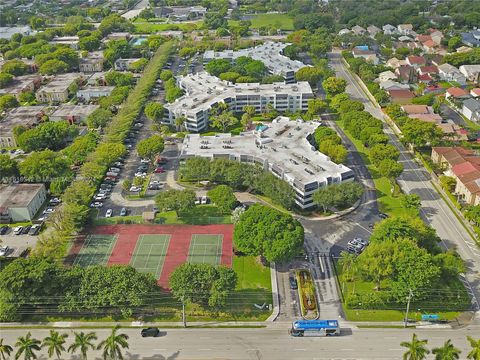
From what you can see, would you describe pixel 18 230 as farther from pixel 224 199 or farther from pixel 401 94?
pixel 401 94

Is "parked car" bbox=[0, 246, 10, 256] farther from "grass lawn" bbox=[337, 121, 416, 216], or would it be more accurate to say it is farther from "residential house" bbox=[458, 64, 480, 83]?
"residential house" bbox=[458, 64, 480, 83]

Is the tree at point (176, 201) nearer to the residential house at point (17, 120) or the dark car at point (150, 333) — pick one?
the dark car at point (150, 333)

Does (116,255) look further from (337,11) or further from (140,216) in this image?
(337,11)

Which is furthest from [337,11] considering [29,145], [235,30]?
[29,145]

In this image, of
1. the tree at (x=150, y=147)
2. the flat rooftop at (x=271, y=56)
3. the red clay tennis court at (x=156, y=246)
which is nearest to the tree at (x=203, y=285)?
the red clay tennis court at (x=156, y=246)

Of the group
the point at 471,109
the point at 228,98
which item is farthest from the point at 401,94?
the point at 228,98

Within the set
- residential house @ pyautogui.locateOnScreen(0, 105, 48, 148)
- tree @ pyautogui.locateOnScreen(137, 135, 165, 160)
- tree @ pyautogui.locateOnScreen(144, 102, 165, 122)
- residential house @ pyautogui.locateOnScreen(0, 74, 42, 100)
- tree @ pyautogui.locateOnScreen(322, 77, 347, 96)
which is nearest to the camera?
tree @ pyautogui.locateOnScreen(137, 135, 165, 160)

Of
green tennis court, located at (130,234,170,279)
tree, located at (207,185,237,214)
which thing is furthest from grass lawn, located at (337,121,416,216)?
green tennis court, located at (130,234,170,279)
